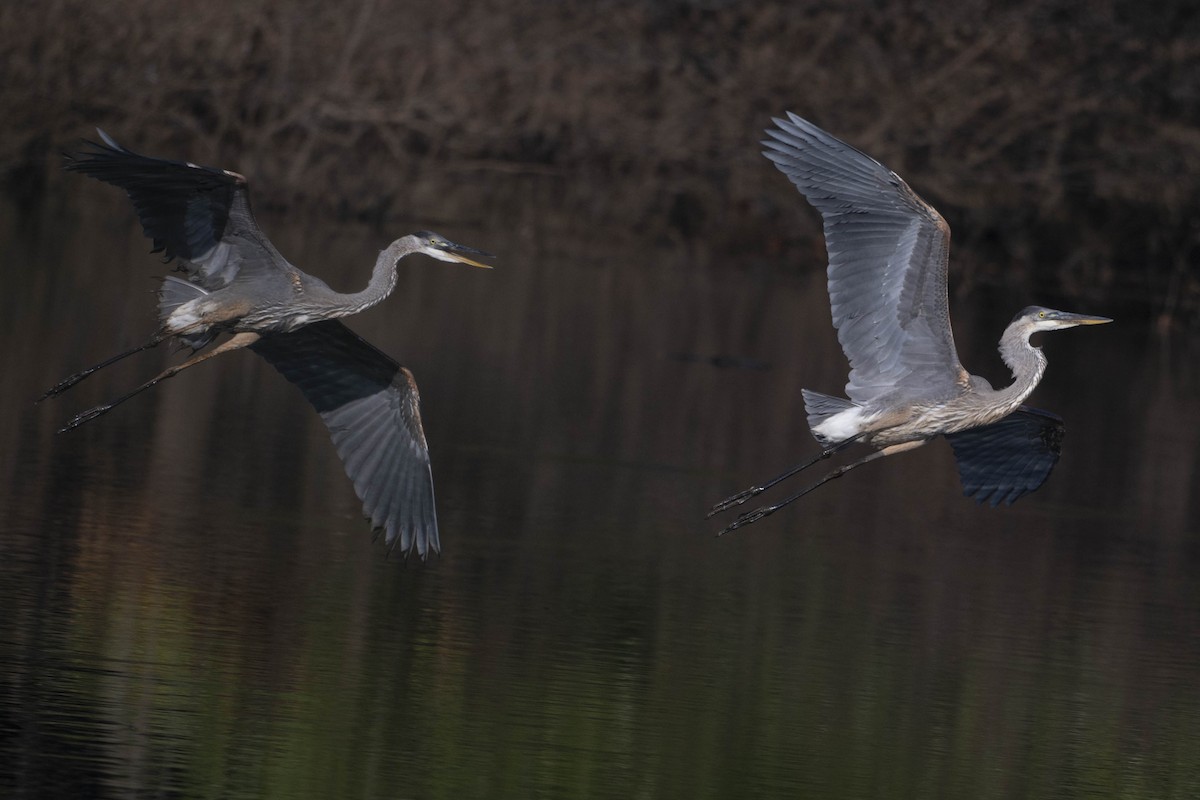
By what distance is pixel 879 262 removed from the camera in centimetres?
1006

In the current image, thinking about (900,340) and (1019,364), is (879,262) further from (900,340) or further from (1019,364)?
(1019,364)

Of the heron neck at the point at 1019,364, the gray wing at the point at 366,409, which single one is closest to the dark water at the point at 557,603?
the gray wing at the point at 366,409

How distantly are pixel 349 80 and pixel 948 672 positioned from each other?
20.9 m

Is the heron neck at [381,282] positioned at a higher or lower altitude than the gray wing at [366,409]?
higher

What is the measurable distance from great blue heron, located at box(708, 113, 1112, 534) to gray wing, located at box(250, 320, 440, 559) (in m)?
1.63

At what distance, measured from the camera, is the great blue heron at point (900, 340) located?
9.88 m

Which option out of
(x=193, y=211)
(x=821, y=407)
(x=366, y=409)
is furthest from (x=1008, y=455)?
(x=193, y=211)

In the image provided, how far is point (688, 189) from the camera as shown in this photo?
3262 centimetres

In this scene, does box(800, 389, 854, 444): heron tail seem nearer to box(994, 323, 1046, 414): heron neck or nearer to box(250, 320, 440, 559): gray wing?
box(994, 323, 1046, 414): heron neck

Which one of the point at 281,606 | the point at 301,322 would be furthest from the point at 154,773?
the point at 301,322

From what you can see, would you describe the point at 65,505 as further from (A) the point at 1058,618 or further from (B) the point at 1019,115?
(B) the point at 1019,115

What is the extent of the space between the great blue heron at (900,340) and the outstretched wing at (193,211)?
2657 mm

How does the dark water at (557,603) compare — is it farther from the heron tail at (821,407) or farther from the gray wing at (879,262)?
the gray wing at (879,262)

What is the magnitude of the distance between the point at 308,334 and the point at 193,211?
100 centimetres
